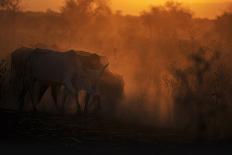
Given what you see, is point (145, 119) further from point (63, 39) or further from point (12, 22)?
point (12, 22)

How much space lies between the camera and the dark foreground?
14.7 meters

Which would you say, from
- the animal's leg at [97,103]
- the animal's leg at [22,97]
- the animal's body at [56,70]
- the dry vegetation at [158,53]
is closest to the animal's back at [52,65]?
the animal's body at [56,70]

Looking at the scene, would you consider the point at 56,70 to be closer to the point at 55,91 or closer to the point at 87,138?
the point at 55,91

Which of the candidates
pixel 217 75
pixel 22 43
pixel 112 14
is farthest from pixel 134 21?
pixel 217 75

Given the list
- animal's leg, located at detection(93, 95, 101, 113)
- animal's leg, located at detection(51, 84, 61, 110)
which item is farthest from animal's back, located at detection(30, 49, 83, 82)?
animal's leg, located at detection(93, 95, 101, 113)

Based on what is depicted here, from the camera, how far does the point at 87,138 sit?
635 inches

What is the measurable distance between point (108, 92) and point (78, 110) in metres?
1.64

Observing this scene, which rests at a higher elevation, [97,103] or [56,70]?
[56,70]

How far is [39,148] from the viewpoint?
1455 centimetres

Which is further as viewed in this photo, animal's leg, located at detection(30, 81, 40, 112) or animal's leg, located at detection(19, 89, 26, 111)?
animal's leg, located at detection(30, 81, 40, 112)

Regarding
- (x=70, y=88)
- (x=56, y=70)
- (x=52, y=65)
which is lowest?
(x=70, y=88)

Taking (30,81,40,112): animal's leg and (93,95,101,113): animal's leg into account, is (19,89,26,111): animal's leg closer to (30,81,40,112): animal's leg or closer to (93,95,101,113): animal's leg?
(30,81,40,112): animal's leg

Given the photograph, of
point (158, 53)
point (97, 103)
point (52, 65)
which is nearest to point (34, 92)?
point (52, 65)

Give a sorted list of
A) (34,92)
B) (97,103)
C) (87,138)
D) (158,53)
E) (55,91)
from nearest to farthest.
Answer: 1. (87,138)
2. (97,103)
3. (55,91)
4. (34,92)
5. (158,53)
